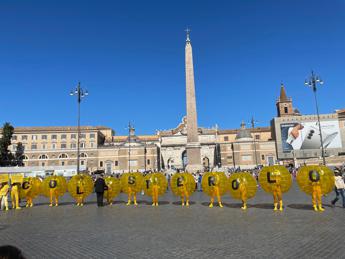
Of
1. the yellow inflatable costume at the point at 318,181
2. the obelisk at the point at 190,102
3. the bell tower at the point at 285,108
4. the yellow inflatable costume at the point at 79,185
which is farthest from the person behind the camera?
the bell tower at the point at 285,108

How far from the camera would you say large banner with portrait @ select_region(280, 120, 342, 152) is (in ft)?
195

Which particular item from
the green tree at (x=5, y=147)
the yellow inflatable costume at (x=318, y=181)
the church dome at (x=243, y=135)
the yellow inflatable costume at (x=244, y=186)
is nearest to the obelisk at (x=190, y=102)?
the yellow inflatable costume at (x=244, y=186)

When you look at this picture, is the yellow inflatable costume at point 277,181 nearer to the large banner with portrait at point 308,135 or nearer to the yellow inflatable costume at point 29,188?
the yellow inflatable costume at point 29,188

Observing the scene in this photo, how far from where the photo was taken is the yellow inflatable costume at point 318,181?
33.0 feet

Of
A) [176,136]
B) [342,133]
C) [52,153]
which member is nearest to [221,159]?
[176,136]

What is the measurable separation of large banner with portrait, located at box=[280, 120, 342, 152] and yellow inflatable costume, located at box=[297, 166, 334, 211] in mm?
53197

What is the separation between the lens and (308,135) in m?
59.8

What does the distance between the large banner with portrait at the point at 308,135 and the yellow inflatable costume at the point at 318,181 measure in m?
53.2

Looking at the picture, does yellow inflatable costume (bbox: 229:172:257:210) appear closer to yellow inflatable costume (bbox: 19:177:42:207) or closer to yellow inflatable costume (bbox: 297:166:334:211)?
yellow inflatable costume (bbox: 297:166:334:211)

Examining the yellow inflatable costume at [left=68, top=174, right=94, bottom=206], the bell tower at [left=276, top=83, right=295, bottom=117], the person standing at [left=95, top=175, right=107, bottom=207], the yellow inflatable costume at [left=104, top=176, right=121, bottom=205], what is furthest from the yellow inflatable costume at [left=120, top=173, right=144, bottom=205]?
the bell tower at [left=276, top=83, right=295, bottom=117]

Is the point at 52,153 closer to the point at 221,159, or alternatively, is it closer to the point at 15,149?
the point at 15,149

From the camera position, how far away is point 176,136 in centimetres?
7000

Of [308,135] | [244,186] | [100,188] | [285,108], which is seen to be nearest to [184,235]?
[244,186]

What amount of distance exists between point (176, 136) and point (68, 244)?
63.7 m
